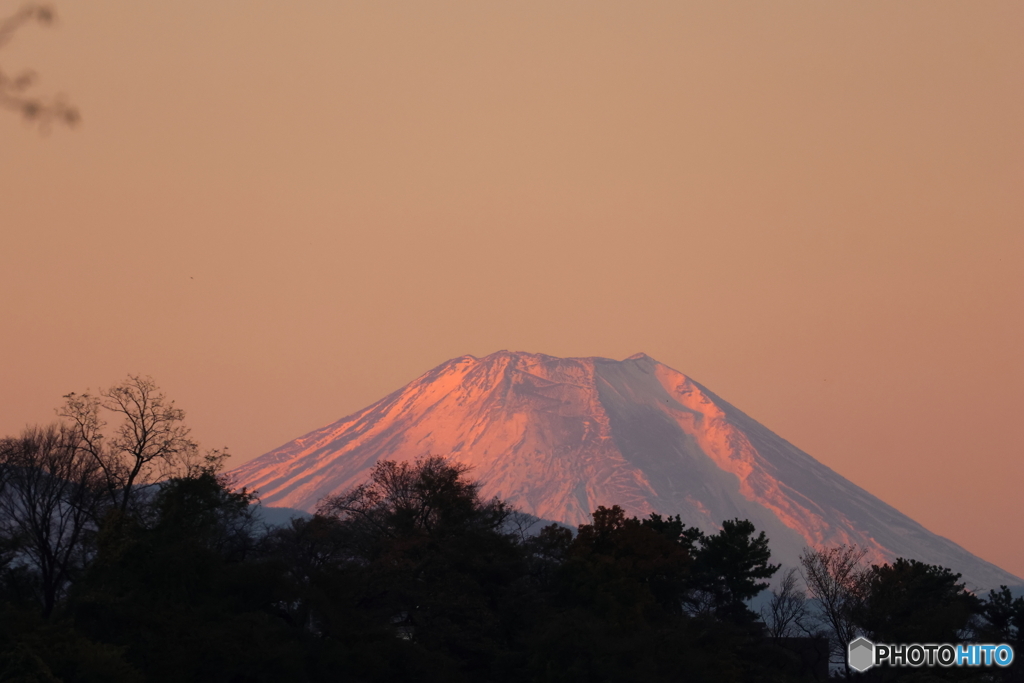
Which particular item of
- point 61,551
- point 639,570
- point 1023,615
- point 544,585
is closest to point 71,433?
point 61,551

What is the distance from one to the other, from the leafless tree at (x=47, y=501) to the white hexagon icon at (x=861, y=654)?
33.4 metres

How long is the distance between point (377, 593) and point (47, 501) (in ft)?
44.6

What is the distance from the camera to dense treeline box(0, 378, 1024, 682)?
145 feet

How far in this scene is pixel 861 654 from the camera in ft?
203

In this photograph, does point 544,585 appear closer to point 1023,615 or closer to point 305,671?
point 305,671

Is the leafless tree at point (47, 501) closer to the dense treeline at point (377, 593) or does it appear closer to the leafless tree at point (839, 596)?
the dense treeline at point (377, 593)

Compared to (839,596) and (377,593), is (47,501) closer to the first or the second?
(377,593)

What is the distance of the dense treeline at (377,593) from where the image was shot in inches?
1741

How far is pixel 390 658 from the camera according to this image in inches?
1905

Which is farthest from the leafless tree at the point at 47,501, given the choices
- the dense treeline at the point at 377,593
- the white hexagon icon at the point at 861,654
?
the white hexagon icon at the point at 861,654

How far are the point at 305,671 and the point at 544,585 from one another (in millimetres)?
17459

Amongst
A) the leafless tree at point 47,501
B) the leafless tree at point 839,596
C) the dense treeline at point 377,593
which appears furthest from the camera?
the leafless tree at point 839,596

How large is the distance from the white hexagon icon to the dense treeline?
2.77ft

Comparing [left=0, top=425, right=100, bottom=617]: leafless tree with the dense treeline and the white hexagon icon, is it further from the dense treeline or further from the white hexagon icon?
the white hexagon icon
